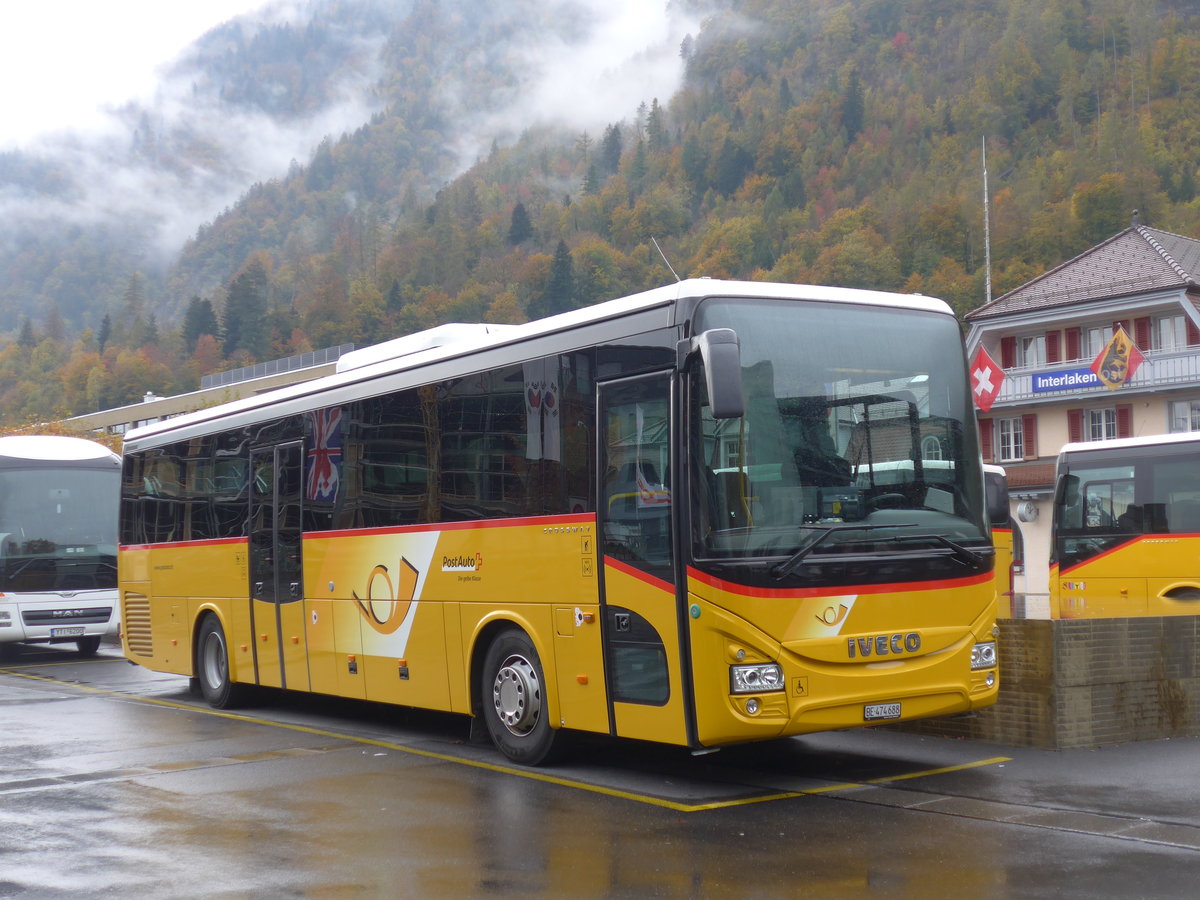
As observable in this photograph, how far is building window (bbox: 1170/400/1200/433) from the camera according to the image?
163 feet

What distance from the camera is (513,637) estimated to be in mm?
10094

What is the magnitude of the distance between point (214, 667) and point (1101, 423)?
44030mm

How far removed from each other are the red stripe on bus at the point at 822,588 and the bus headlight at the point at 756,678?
1.37 ft

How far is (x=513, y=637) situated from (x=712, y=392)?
10.1 feet

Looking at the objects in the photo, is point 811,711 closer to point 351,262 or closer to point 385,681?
point 385,681

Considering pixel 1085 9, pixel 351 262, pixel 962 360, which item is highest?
pixel 1085 9

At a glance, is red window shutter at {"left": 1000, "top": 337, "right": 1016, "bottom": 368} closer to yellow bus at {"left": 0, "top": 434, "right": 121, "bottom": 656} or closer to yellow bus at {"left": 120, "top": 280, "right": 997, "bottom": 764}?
yellow bus at {"left": 0, "top": 434, "right": 121, "bottom": 656}

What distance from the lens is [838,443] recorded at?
27.9ft

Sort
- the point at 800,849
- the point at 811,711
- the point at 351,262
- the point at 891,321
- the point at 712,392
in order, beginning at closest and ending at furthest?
the point at 800,849 < the point at 712,392 < the point at 811,711 < the point at 891,321 < the point at 351,262

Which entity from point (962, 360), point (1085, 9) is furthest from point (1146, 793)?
point (1085, 9)

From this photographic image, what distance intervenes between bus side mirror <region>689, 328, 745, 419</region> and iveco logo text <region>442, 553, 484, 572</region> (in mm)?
2990

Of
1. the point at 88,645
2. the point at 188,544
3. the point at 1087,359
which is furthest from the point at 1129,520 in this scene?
the point at 1087,359

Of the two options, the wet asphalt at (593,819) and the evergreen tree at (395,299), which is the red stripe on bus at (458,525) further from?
the evergreen tree at (395,299)

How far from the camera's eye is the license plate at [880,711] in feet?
28.0
